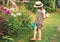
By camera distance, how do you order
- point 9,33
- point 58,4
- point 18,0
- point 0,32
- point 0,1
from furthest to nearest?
1. point 58,4
2. point 18,0
3. point 0,1
4. point 9,33
5. point 0,32

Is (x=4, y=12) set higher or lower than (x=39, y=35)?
higher

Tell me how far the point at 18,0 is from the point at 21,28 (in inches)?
304

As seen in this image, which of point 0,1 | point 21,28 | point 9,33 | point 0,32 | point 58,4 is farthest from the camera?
point 58,4

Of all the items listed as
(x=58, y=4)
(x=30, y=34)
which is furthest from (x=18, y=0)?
(x=30, y=34)

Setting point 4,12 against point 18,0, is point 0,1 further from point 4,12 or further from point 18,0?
point 4,12

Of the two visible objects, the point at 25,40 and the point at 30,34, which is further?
the point at 30,34

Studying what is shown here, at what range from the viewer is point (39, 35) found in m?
10.4

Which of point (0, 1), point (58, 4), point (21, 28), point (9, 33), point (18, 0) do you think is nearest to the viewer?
point (9, 33)

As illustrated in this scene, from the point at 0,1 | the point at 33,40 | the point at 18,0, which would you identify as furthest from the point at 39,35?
the point at 18,0

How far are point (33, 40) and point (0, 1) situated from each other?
22.1 feet

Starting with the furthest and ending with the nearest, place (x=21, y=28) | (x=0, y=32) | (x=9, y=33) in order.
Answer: (x=21, y=28) → (x=9, y=33) → (x=0, y=32)

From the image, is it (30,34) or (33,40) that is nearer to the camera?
(33,40)

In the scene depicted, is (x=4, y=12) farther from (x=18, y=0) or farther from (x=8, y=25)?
(x=18, y=0)

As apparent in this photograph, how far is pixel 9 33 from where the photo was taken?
32.4 ft
